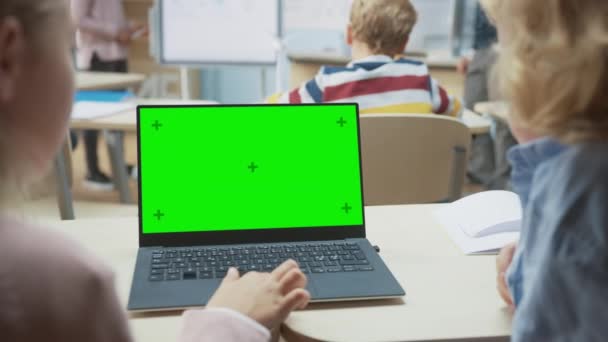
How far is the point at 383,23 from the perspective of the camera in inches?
85.1

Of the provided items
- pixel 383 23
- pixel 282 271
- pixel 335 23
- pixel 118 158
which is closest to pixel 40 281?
pixel 282 271

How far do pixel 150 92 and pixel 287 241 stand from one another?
4242mm

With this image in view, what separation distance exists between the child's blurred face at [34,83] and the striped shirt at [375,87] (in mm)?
1511

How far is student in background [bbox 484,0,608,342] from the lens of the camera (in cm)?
62

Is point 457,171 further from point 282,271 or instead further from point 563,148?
point 563,148

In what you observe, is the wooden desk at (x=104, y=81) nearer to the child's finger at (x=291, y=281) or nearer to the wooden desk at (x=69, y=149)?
the wooden desk at (x=69, y=149)

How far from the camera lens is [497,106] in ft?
2.47

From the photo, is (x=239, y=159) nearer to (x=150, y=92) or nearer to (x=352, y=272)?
(x=352, y=272)

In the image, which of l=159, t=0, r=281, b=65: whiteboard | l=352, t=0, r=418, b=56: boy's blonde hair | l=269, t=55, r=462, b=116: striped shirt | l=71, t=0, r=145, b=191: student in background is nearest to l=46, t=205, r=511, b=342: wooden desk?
l=269, t=55, r=462, b=116: striped shirt

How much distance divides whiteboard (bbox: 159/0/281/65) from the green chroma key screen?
82.9 inches

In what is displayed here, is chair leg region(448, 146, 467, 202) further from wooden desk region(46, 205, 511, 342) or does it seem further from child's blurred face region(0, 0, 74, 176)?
child's blurred face region(0, 0, 74, 176)

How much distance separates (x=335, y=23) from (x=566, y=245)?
13.2 feet

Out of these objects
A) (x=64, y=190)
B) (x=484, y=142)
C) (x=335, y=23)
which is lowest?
(x=484, y=142)

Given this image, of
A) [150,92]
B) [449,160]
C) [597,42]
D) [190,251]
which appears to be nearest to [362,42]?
[449,160]
